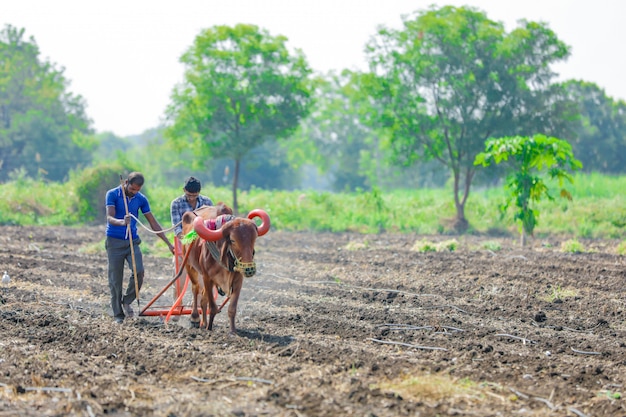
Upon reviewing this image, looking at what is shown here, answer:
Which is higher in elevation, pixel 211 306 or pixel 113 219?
pixel 113 219

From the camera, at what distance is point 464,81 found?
26.1 m

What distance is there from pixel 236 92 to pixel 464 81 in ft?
27.3

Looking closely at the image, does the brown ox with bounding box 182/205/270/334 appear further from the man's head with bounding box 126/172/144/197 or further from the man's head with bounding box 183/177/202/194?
the man's head with bounding box 126/172/144/197

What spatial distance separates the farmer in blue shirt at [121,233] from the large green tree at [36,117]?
40.2 m

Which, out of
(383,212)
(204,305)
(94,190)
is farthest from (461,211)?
(204,305)

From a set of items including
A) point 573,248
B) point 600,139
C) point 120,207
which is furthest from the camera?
point 600,139

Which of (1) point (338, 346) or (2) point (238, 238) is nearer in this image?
(1) point (338, 346)

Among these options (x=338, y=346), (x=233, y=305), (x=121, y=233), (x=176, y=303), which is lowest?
(x=338, y=346)

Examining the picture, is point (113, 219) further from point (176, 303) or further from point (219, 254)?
point (219, 254)

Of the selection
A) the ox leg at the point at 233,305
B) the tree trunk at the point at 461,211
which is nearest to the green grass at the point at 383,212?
the tree trunk at the point at 461,211

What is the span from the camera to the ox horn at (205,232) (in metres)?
8.49

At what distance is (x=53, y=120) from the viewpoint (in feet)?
164

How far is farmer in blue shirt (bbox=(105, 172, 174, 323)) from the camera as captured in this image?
949cm

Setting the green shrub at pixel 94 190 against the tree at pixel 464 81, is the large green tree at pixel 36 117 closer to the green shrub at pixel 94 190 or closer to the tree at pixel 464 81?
the green shrub at pixel 94 190
